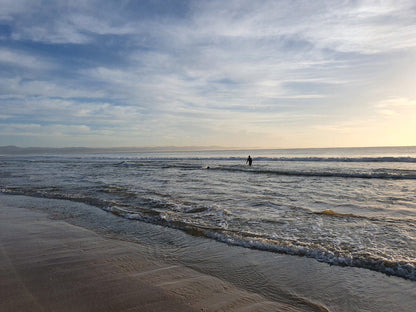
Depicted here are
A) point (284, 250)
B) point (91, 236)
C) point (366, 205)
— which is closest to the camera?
point (284, 250)

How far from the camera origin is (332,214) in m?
7.60

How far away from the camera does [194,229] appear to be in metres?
6.14

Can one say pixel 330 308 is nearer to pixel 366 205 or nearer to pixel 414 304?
pixel 414 304

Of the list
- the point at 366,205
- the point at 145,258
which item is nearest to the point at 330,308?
the point at 145,258

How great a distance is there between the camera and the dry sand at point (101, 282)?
300 cm

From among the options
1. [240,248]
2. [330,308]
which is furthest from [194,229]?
[330,308]

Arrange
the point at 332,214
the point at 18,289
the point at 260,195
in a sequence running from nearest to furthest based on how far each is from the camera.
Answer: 1. the point at 18,289
2. the point at 332,214
3. the point at 260,195

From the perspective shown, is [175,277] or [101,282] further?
[175,277]

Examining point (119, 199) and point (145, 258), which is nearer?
point (145, 258)

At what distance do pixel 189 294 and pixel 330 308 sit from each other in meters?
1.78

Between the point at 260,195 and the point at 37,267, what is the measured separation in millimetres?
8840

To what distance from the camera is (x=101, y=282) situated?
354 centimetres

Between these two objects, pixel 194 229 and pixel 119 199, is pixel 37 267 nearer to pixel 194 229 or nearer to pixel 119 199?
pixel 194 229

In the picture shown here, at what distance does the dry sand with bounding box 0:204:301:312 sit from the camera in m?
3.00
